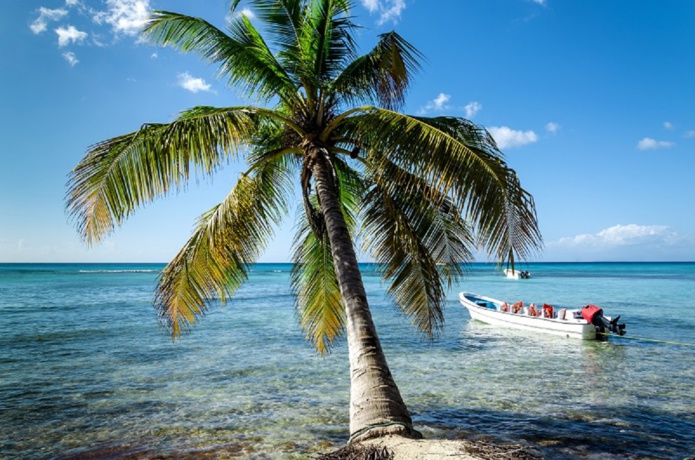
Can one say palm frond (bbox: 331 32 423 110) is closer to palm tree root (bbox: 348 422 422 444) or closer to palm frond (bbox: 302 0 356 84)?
palm frond (bbox: 302 0 356 84)

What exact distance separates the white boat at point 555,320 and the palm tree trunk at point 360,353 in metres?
15.7

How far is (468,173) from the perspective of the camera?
5688 millimetres

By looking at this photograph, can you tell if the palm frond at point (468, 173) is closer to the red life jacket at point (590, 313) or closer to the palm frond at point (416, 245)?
the palm frond at point (416, 245)

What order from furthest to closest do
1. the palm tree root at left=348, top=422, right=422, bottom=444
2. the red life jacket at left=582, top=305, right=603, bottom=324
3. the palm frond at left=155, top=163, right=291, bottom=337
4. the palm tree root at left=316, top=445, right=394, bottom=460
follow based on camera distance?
the red life jacket at left=582, top=305, right=603, bottom=324
the palm frond at left=155, top=163, right=291, bottom=337
the palm tree root at left=348, top=422, right=422, bottom=444
the palm tree root at left=316, top=445, right=394, bottom=460

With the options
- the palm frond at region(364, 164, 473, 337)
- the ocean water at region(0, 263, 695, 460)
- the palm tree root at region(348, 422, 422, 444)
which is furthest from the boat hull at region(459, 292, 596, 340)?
the palm tree root at region(348, 422, 422, 444)

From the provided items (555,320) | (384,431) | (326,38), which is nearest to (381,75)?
(326,38)

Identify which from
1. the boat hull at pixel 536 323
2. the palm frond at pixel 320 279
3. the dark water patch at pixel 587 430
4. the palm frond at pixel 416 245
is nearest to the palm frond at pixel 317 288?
the palm frond at pixel 320 279

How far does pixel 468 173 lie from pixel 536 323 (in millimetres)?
17300

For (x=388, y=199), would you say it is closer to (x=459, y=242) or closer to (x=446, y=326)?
(x=459, y=242)

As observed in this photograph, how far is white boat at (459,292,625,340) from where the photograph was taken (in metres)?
18.8

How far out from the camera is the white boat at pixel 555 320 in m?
18.8

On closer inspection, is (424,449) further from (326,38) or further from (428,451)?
(326,38)

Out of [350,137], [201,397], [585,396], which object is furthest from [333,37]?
[585,396]

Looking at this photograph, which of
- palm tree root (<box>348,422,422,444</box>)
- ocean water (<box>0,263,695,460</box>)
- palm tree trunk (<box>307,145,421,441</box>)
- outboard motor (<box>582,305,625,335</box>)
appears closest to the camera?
palm tree root (<box>348,422,422,444</box>)
